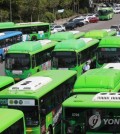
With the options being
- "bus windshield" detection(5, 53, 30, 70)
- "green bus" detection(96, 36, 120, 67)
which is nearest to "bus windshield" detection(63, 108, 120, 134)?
"bus windshield" detection(5, 53, 30, 70)

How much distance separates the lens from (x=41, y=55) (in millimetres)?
25438

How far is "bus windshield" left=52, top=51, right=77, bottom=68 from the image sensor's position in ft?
76.4

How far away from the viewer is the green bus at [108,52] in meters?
24.0

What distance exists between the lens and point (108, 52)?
2438 cm

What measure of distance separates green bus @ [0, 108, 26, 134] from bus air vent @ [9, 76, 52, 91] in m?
2.27

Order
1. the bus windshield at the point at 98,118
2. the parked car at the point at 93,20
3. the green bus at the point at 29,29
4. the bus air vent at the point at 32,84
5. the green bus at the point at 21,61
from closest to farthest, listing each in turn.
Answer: the bus windshield at the point at 98,118 < the bus air vent at the point at 32,84 < the green bus at the point at 21,61 < the green bus at the point at 29,29 < the parked car at the point at 93,20

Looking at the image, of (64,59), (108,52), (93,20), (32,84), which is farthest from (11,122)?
(93,20)

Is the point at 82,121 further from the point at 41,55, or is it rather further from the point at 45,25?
the point at 45,25

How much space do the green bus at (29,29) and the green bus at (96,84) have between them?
86.3 feet

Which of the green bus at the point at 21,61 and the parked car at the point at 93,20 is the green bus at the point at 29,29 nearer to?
the green bus at the point at 21,61

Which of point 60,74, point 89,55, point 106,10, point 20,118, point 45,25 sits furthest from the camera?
point 106,10

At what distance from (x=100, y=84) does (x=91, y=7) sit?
252 feet

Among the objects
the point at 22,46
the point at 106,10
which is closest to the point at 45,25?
the point at 22,46

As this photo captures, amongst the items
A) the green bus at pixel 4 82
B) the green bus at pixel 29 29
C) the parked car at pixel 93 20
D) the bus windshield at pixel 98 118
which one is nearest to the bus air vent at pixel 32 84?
the green bus at pixel 4 82
